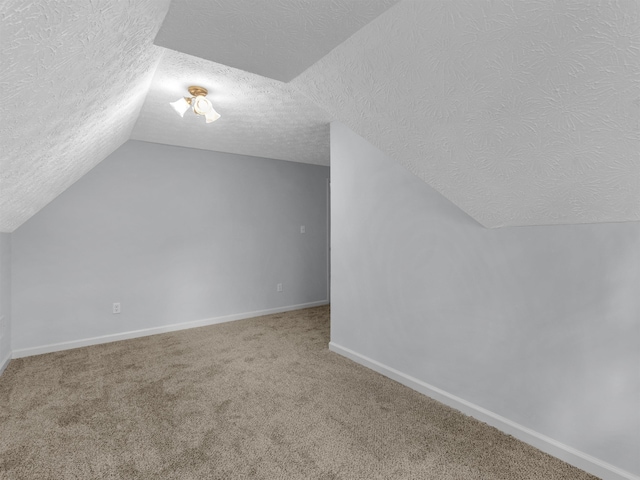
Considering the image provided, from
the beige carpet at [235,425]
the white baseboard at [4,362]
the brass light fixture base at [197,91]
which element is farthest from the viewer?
the white baseboard at [4,362]

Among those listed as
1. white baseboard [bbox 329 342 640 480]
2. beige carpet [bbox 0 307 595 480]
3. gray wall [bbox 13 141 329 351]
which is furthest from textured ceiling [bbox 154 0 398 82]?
gray wall [bbox 13 141 329 351]

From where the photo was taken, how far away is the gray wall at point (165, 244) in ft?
11.0

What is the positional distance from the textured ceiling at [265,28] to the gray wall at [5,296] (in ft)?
8.91

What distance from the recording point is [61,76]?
45.2 inches

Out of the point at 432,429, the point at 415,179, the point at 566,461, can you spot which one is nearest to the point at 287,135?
the point at 415,179

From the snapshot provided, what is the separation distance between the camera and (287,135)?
3.70m

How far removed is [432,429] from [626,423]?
2.87 feet

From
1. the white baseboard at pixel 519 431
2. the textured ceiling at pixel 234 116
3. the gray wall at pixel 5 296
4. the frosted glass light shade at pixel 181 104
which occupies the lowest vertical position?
the white baseboard at pixel 519 431

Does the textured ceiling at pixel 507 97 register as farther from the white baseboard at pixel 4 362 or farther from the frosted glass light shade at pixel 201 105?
the white baseboard at pixel 4 362

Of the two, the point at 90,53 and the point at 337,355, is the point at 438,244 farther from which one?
the point at 90,53

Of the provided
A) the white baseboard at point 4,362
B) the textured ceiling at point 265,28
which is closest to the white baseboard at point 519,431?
the textured ceiling at point 265,28

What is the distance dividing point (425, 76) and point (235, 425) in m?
2.02

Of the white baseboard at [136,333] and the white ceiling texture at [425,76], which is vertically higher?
the white ceiling texture at [425,76]

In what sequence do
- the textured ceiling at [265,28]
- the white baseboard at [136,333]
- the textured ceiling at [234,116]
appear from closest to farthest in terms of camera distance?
the textured ceiling at [265,28] < the textured ceiling at [234,116] < the white baseboard at [136,333]
